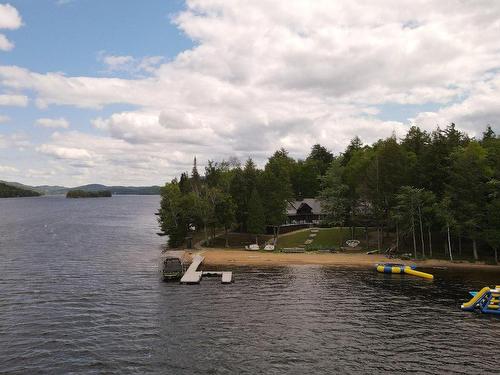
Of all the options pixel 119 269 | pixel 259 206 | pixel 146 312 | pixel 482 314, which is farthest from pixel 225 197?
pixel 482 314

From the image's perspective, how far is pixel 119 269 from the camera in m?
73.9

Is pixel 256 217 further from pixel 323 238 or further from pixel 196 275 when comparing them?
pixel 196 275

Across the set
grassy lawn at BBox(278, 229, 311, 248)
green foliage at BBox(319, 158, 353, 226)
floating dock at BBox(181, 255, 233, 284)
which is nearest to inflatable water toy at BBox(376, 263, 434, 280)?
green foliage at BBox(319, 158, 353, 226)

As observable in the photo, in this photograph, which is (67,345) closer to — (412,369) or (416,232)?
(412,369)

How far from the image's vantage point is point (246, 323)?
44.1 meters

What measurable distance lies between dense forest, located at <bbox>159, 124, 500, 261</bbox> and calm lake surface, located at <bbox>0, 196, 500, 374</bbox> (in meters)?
12.0

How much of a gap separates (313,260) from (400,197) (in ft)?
66.0

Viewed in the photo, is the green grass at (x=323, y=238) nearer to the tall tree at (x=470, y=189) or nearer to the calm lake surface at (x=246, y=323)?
the calm lake surface at (x=246, y=323)

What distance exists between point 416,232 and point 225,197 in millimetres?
41943

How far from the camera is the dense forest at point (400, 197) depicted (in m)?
76.1

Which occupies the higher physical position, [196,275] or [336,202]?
[336,202]

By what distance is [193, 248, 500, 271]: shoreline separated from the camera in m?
76.2

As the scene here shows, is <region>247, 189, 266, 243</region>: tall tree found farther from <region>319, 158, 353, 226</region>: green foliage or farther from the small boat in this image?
the small boat

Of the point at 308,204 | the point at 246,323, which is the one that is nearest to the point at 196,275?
the point at 246,323
